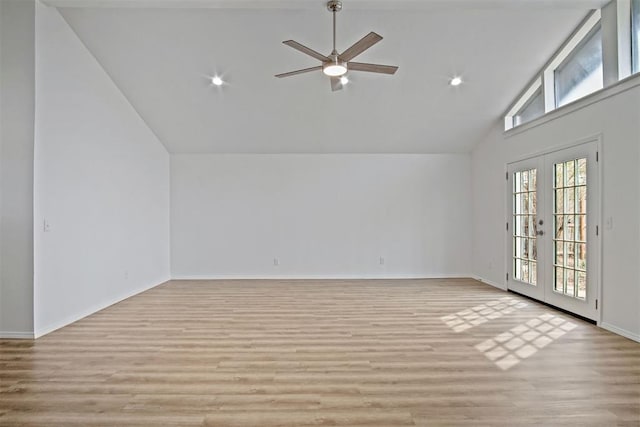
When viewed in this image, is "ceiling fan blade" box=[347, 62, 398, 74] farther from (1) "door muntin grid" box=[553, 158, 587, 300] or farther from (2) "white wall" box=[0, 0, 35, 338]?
(2) "white wall" box=[0, 0, 35, 338]

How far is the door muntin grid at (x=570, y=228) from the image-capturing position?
407 cm

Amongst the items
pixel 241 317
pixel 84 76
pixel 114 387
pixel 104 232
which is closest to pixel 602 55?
pixel 241 317

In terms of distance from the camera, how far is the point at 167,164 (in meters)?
6.84

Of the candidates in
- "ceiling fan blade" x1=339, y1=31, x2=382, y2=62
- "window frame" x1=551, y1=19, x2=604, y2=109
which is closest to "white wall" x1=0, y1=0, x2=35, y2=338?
"ceiling fan blade" x1=339, y1=31, x2=382, y2=62

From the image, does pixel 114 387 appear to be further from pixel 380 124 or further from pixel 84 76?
pixel 380 124

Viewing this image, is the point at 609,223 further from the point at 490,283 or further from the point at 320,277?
the point at 320,277

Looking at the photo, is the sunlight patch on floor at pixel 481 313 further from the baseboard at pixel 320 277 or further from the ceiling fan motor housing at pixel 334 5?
the ceiling fan motor housing at pixel 334 5

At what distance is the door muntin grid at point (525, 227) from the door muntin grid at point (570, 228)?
46cm

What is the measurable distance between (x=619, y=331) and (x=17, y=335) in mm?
5809

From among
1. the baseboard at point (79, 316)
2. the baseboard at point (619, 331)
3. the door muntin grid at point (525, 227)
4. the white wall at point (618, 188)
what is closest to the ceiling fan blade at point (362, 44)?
the white wall at point (618, 188)

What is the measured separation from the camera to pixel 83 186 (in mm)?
4344

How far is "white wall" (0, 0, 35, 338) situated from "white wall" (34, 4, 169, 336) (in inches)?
3.0

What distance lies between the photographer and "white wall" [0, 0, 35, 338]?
11.6 ft

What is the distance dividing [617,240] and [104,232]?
5.87 metres
